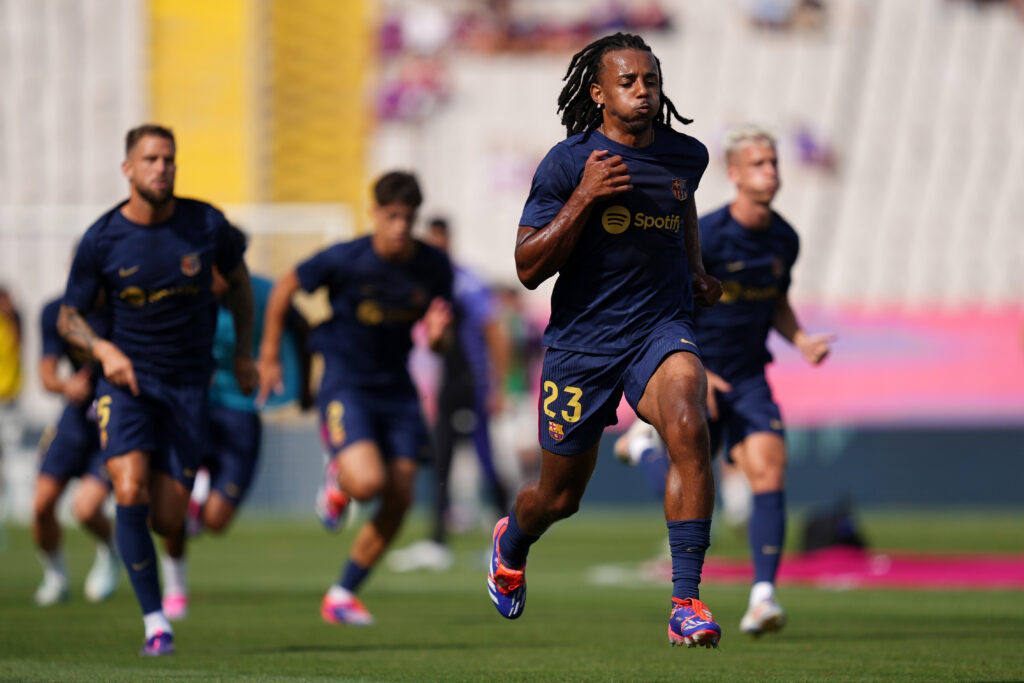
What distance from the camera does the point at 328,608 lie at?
902 cm

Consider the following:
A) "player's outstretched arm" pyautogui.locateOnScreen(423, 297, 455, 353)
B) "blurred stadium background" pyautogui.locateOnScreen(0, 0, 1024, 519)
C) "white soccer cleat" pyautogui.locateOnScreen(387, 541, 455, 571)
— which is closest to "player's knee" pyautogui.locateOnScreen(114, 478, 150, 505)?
"player's outstretched arm" pyautogui.locateOnScreen(423, 297, 455, 353)

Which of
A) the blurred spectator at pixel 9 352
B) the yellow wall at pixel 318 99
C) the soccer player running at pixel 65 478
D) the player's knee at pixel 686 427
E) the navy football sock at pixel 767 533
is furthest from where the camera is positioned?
the yellow wall at pixel 318 99

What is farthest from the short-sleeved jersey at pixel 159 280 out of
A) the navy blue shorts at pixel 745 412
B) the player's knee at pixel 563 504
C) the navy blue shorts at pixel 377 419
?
the navy blue shorts at pixel 745 412

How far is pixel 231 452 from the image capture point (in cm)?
1048

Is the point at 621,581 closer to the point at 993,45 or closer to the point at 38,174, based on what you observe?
the point at 993,45

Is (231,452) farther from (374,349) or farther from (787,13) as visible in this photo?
(787,13)

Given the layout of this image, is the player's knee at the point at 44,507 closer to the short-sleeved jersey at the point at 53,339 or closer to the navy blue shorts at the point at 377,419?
the short-sleeved jersey at the point at 53,339

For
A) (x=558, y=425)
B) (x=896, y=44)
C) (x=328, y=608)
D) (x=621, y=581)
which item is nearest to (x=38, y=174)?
(x=896, y=44)

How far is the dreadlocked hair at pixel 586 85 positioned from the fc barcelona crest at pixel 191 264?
202cm

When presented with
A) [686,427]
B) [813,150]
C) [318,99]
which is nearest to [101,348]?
[686,427]

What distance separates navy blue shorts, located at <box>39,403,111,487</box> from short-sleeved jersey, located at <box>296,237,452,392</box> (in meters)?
1.96

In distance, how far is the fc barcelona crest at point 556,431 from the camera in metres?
6.25

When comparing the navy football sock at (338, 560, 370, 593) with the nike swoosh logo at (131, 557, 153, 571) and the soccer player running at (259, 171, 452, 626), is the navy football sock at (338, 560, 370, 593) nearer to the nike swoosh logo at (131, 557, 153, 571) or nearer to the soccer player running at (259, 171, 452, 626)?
the soccer player running at (259, 171, 452, 626)

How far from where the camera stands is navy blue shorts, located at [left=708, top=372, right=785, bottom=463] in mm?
8414
